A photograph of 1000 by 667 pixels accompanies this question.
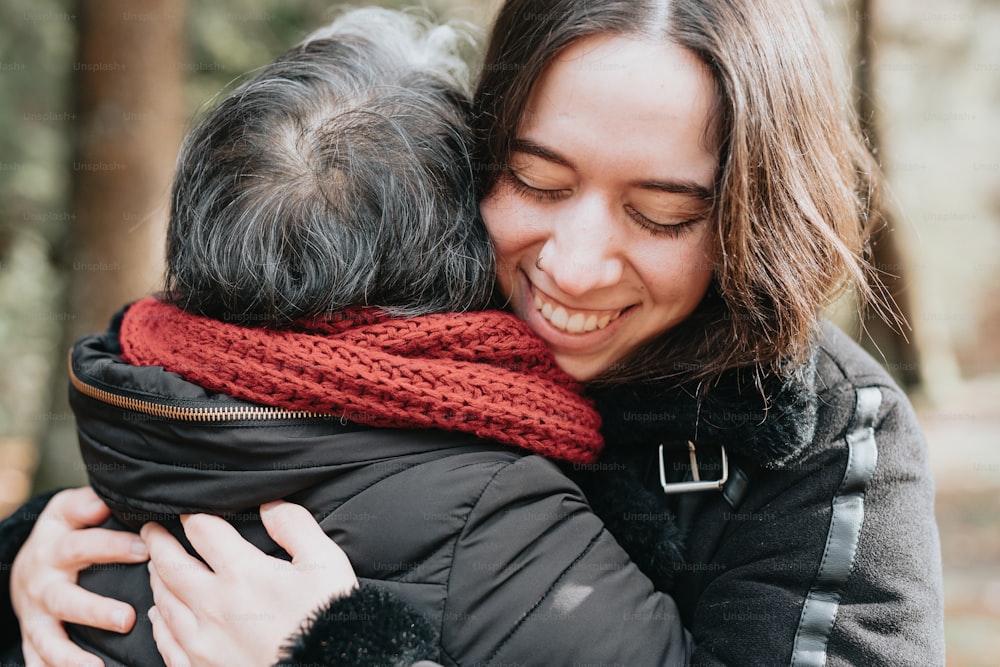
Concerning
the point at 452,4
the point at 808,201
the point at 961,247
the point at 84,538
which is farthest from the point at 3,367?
the point at 961,247

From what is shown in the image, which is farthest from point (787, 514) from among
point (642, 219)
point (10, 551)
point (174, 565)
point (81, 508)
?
point (10, 551)

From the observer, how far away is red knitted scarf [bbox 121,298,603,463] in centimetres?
149

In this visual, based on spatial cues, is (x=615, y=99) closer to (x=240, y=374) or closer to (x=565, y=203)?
(x=565, y=203)

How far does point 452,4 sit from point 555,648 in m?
5.06

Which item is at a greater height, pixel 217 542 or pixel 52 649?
pixel 217 542

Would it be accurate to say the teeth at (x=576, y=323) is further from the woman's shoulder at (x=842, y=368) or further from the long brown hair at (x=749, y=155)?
the woman's shoulder at (x=842, y=368)

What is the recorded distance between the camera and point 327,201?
1574 mm

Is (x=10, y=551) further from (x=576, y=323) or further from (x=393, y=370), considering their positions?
(x=576, y=323)

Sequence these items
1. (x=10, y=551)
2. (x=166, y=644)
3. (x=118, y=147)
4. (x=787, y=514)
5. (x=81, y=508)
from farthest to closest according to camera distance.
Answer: (x=118, y=147), (x=10, y=551), (x=81, y=508), (x=787, y=514), (x=166, y=644)

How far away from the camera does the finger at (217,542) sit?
5.11 ft

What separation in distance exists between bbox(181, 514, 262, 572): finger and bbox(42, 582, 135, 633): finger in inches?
8.9

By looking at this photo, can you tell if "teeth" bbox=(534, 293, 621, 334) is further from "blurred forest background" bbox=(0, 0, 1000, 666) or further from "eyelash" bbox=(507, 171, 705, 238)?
"blurred forest background" bbox=(0, 0, 1000, 666)

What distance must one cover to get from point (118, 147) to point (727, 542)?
326 cm

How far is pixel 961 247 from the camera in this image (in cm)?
996
